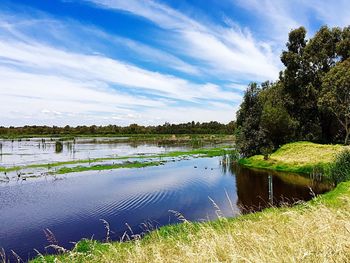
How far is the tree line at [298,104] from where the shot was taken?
50531 millimetres

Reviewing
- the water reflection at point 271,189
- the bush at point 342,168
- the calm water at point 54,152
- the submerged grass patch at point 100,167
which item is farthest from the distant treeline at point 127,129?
the bush at point 342,168

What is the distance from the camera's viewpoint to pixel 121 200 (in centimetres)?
2689

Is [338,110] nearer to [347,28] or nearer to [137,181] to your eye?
[347,28]

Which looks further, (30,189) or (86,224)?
(30,189)

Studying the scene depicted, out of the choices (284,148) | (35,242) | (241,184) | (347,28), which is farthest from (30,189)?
(347,28)

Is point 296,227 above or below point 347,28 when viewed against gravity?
below

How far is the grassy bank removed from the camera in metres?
38.9

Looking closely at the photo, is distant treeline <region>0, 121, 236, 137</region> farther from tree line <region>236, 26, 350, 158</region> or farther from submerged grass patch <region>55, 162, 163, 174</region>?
submerged grass patch <region>55, 162, 163, 174</region>

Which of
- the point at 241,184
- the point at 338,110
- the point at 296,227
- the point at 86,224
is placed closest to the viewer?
the point at 296,227

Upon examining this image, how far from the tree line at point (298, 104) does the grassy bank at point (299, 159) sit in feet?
7.15

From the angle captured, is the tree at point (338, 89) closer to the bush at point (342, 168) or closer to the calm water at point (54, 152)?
the bush at point (342, 168)

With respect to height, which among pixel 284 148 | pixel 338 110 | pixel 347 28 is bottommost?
pixel 284 148

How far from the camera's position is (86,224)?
20.5 meters

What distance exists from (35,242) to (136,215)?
6648 mm
